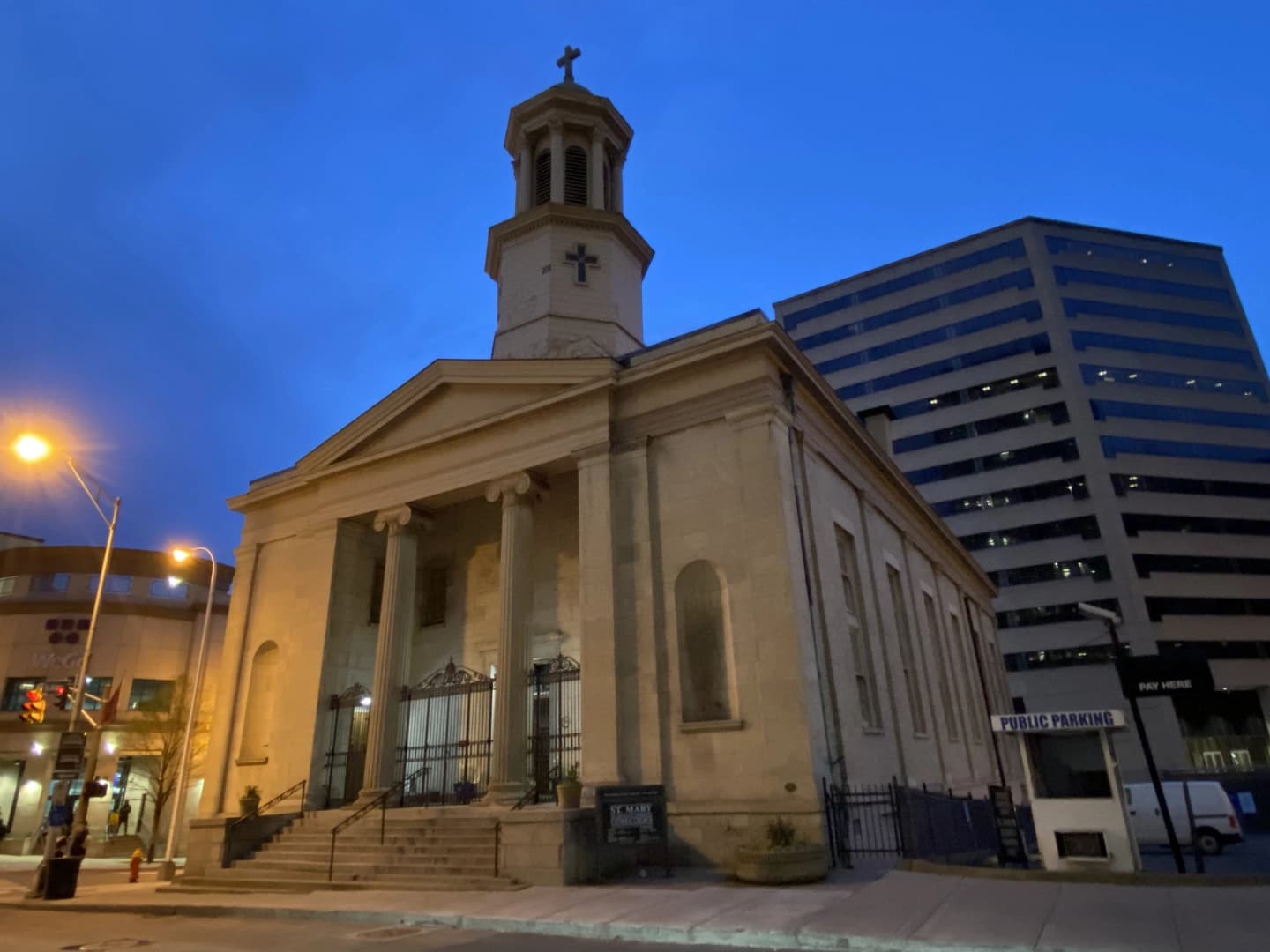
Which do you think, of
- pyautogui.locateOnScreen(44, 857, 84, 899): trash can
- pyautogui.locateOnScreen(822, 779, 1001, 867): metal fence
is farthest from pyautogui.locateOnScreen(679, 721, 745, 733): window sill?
pyautogui.locateOnScreen(44, 857, 84, 899): trash can

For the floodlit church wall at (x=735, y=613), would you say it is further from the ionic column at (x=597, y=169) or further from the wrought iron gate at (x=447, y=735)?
the ionic column at (x=597, y=169)

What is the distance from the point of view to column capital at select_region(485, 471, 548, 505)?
2152 centimetres

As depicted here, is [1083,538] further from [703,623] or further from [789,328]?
[703,623]

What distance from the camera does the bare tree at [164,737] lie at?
3459 cm

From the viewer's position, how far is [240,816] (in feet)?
63.3

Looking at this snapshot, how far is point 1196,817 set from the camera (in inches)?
961

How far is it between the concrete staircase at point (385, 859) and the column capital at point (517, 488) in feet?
25.4

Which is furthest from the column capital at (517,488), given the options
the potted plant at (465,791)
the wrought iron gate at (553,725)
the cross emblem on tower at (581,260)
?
the cross emblem on tower at (581,260)

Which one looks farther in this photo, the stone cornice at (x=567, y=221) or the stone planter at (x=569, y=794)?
the stone cornice at (x=567, y=221)

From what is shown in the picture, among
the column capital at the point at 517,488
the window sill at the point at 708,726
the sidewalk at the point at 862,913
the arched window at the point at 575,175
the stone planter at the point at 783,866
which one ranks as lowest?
the sidewalk at the point at 862,913

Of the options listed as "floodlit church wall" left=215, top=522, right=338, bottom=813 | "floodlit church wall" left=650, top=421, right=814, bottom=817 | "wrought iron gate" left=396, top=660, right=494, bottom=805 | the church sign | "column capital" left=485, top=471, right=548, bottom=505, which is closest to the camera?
the church sign

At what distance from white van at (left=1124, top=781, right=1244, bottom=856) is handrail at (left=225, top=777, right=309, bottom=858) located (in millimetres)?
23933

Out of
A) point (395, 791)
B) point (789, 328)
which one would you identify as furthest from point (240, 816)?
point (789, 328)

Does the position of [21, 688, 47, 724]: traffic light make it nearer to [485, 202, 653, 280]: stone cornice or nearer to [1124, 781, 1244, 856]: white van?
[485, 202, 653, 280]: stone cornice
